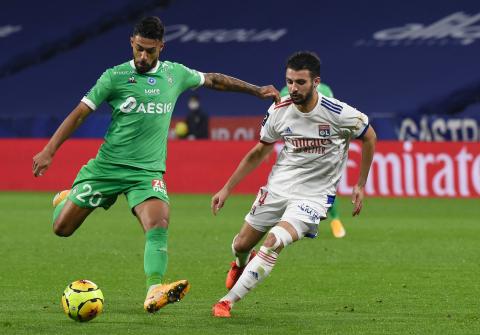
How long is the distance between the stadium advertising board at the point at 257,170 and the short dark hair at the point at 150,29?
13339mm

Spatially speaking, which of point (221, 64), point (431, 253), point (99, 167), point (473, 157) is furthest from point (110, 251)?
point (221, 64)

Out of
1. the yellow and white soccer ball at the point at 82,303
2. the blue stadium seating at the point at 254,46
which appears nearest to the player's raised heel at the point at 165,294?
the yellow and white soccer ball at the point at 82,303

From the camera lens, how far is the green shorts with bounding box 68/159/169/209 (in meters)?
8.60

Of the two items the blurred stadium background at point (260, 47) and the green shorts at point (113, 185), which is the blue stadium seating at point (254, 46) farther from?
the green shorts at point (113, 185)

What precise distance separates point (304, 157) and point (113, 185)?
1.44m

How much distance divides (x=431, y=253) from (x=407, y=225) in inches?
150

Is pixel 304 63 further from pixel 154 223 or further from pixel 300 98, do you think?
pixel 154 223

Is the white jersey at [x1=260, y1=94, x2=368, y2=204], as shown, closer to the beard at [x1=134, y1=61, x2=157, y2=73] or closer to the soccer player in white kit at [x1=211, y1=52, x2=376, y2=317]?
the soccer player in white kit at [x1=211, y1=52, x2=376, y2=317]

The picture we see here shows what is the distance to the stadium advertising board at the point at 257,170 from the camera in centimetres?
2166

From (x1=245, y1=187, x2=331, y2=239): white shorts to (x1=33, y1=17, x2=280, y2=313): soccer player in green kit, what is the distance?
0.73 meters

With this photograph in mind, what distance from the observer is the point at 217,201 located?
8.50 m

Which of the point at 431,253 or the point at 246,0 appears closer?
the point at 431,253

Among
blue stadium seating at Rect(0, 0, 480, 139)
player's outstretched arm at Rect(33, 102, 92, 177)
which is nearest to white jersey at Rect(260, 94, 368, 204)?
player's outstretched arm at Rect(33, 102, 92, 177)

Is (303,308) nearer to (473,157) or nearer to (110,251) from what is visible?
(110,251)
